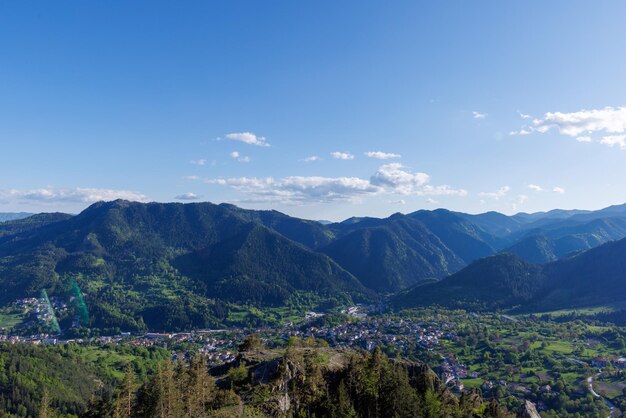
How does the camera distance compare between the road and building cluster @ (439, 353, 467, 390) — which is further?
building cluster @ (439, 353, 467, 390)

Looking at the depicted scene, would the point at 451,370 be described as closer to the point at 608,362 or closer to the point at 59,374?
the point at 608,362

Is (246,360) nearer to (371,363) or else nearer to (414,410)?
(371,363)

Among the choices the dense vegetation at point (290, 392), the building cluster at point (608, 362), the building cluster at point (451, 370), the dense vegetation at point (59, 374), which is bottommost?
the dense vegetation at point (59, 374)

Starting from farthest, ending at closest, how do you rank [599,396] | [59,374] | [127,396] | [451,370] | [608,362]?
[59,374]
[608,362]
[451,370]
[599,396]
[127,396]

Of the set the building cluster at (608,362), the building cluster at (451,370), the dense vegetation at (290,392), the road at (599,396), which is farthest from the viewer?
the building cluster at (608,362)

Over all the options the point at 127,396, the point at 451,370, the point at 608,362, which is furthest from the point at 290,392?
the point at 608,362

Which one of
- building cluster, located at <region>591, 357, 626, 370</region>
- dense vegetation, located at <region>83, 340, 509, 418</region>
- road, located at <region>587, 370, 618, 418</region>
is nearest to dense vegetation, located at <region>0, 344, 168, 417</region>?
dense vegetation, located at <region>83, 340, 509, 418</region>

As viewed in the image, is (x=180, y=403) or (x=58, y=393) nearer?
(x=180, y=403)

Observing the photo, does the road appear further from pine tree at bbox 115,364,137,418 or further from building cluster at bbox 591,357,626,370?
pine tree at bbox 115,364,137,418

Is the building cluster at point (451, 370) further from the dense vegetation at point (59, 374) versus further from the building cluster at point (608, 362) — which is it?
the dense vegetation at point (59, 374)

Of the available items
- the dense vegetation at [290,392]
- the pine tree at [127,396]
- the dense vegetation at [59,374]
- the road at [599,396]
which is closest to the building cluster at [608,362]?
the road at [599,396]

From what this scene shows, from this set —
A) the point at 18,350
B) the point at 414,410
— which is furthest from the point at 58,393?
the point at 414,410
